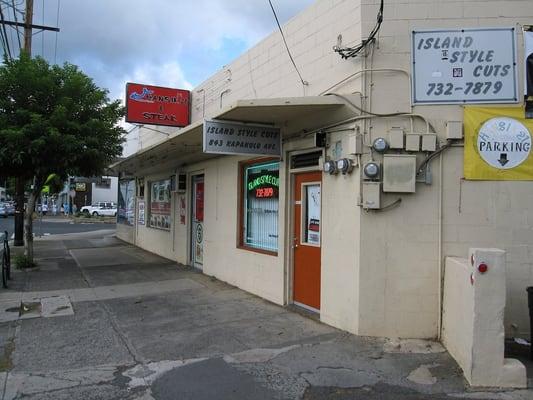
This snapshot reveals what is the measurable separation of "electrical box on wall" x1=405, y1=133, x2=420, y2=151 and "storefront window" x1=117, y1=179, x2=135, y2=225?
15.1 m

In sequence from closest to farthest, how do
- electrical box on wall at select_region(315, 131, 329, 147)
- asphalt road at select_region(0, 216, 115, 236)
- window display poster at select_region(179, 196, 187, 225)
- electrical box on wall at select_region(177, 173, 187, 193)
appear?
A: electrical box on wall at select_region(315, 131, 329, 147) → electrical box on wall at select_region(177, 173, 187, 193) → window display poster at select_region(179, 196, 187, 225) → asphalt road at select_region(0, 216, 115, 236)

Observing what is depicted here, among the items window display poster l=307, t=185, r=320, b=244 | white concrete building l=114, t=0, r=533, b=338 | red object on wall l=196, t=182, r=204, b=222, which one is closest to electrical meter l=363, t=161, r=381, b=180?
white concrete building l=114, t=0, r=533, b=338

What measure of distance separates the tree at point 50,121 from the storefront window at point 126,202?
7.25m

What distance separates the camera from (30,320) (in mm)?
7895

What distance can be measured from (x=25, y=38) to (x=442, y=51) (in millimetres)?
14828

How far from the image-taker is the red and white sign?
13000mm

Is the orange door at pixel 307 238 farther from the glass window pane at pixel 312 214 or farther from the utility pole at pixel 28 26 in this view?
the utility pole at pixel 28 26

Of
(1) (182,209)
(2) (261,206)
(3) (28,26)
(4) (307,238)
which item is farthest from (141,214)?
(4) (307,238)

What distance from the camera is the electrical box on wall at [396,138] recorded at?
6598 mm

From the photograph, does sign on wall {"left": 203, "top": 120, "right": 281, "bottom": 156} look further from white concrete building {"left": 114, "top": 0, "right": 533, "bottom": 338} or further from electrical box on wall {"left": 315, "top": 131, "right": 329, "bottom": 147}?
electrical box on wall {"left": 315, "top": 131, "right": 329, "bottom": 147}

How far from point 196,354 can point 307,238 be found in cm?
280

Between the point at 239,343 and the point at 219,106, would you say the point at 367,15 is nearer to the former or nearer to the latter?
the point at 239,343

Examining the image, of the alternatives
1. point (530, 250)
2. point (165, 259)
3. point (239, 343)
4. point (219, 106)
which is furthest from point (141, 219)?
point (530, 250)

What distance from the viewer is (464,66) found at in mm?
6703
